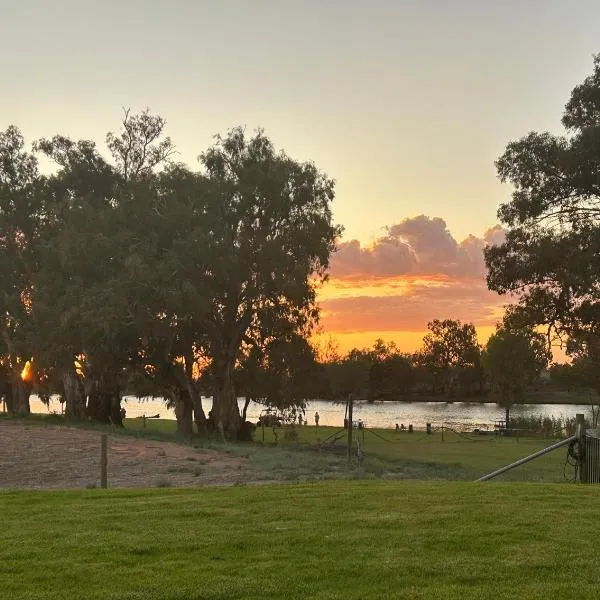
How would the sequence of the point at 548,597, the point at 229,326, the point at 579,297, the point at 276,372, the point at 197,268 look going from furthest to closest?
the point at 276,372, the point at 229,326, the point at 197,268, the point at 579,297, the point at 548,597

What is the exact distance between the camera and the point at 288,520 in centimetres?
835

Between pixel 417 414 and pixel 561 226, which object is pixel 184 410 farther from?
pixel 417 414

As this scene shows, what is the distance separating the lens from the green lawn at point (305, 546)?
584 cm

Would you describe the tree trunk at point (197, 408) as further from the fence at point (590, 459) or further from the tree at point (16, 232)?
the fence at point (590, 459)

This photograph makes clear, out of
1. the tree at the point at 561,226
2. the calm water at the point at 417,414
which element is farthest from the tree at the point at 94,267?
the calm water at the point at 417,414

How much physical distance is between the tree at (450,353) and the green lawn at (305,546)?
153382 mm

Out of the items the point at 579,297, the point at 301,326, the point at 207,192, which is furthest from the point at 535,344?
the point at 207,192

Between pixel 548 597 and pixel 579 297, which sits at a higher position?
pixel 579 297

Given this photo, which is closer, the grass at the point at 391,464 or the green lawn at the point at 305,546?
the green lawn at the point at 305,546

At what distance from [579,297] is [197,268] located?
17.8 metres

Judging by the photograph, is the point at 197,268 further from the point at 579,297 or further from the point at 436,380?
the point at 436,380

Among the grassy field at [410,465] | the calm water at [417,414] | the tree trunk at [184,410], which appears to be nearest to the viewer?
the grassy field at [410,465]

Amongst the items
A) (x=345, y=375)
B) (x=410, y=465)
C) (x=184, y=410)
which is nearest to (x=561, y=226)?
(x=410, y=465)

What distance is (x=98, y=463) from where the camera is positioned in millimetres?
20875
